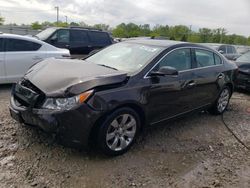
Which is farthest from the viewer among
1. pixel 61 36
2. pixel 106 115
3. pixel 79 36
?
pixel 79 36

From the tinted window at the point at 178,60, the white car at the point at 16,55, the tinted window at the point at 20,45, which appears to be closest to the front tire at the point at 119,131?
the tinted window at the point at 178,60

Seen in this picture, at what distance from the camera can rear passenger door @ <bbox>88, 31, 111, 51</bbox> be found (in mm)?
10656

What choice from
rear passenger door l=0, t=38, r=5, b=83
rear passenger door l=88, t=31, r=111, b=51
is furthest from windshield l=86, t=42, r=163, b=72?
rear passenger door l=88, t=31, r=111, b=51

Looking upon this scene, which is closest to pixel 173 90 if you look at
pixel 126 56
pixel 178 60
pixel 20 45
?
pixel 178 60

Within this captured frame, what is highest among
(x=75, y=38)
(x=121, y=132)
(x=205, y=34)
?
(x=205, y=34)

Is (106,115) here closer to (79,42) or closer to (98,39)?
(79,42)

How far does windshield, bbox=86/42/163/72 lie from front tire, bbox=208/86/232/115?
2124 mm

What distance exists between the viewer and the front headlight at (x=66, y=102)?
→ 3086 mm

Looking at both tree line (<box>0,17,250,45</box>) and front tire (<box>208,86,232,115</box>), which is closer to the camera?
front tire (<box>208,86,232,115</box>)

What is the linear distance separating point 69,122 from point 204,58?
9.96ft

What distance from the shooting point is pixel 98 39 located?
1087 centimetres

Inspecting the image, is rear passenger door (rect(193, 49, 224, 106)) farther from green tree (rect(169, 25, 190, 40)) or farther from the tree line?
green tree (rect(169, 25, 190, 40))

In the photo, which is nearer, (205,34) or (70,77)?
(70,77)

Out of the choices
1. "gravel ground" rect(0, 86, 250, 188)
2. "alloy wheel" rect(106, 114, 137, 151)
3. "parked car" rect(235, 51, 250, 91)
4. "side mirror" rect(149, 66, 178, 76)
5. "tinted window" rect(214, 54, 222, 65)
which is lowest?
"gravel ground" rect(0, 86, 250, 188)
